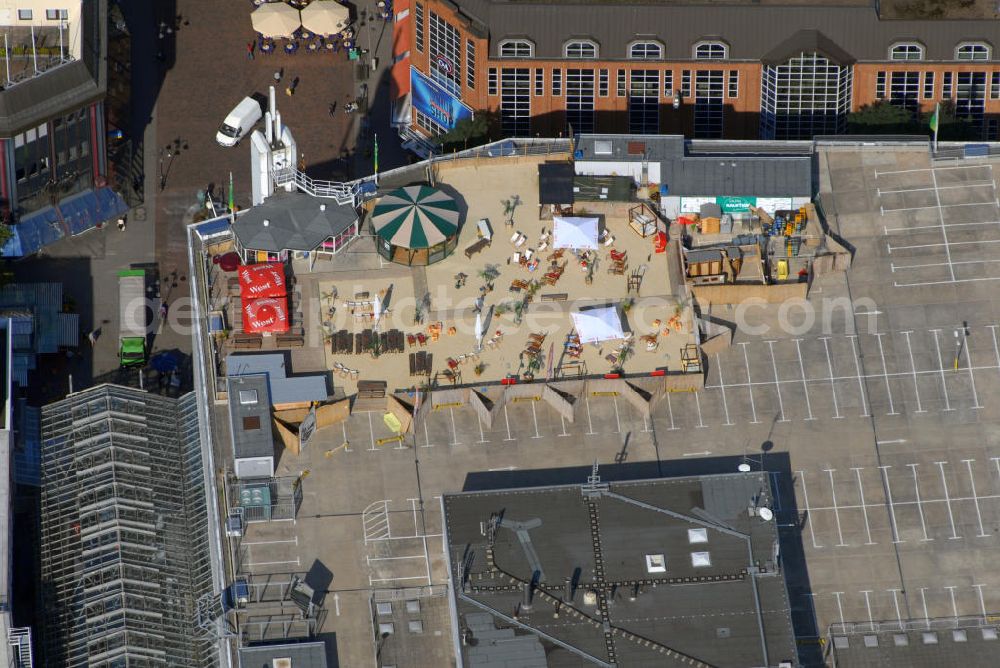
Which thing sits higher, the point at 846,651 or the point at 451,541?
the point at 451,541

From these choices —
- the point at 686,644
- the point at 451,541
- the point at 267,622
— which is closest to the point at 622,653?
the point at 686,644

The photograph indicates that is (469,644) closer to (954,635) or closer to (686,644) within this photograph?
(686,644)

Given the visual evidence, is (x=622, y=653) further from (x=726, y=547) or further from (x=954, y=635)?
(x=954, y=635)

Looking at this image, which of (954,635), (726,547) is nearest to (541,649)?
(726,547)

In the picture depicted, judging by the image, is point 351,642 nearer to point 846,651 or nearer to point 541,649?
point 541,649

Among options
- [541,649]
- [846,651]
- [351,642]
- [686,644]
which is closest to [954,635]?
[846,651]

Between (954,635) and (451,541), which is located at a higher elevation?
(451,541)
